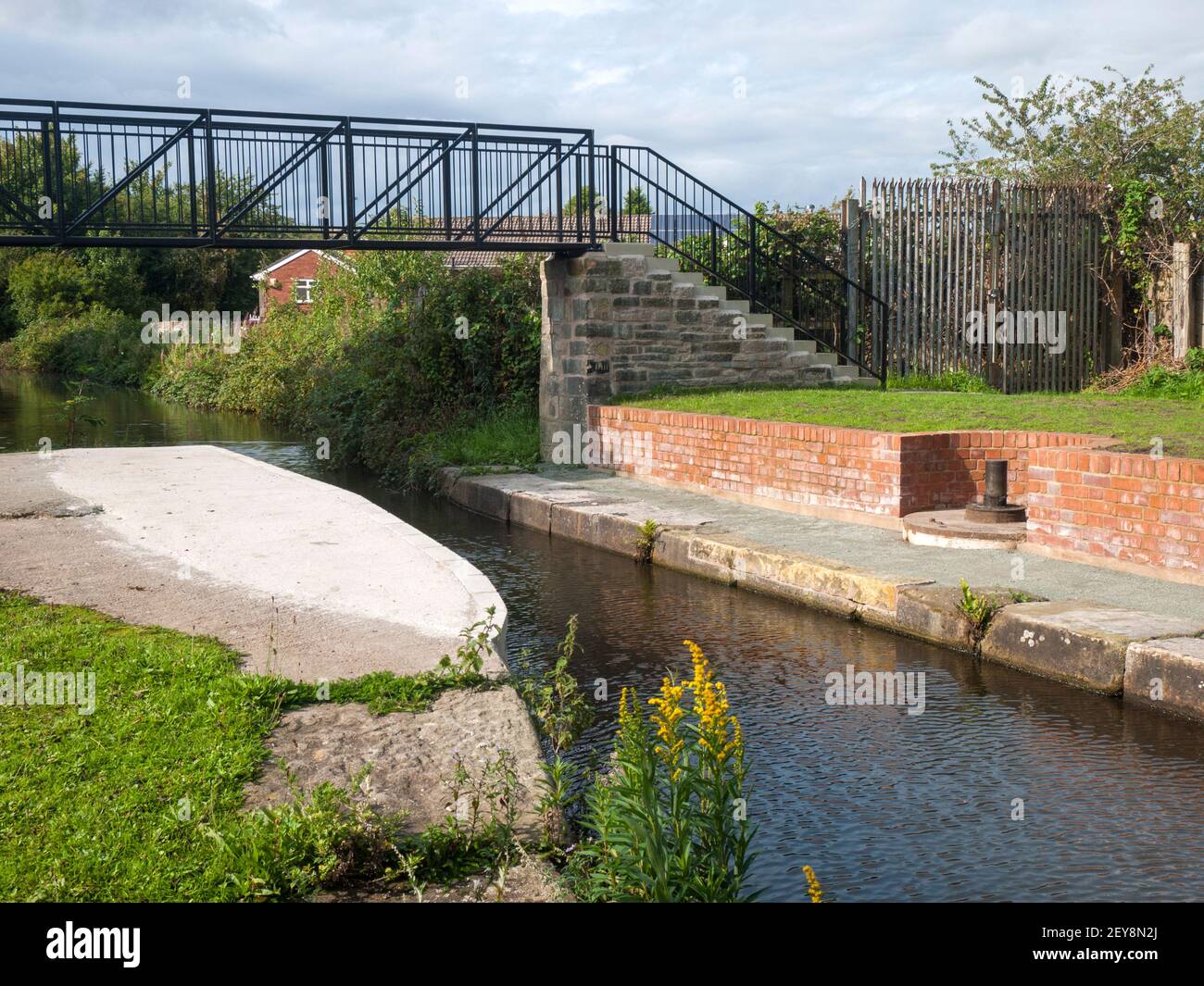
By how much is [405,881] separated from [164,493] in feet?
26.7

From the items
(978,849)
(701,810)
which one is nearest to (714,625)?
(978,849)

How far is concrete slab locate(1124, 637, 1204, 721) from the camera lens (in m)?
6.12

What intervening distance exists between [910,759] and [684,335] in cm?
1099

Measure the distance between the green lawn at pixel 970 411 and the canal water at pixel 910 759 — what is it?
9.61 ft

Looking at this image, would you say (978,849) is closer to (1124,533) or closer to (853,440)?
(1124,533)

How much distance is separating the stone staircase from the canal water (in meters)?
6.63

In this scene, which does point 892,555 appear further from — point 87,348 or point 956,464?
point 87,348

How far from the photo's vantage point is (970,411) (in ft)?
39.7

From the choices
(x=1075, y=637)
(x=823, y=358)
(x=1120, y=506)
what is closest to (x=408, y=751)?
(x=1075, y=637)

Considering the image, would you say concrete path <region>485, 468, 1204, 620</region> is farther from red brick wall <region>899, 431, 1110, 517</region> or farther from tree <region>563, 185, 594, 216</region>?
tree <region>563, 185, 594, 216</region>

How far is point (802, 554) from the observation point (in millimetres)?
9031

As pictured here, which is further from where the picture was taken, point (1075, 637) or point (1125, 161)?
point (1125, 161)

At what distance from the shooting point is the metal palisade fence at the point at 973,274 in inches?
683

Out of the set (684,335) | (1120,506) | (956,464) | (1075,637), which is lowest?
(1075,637)
